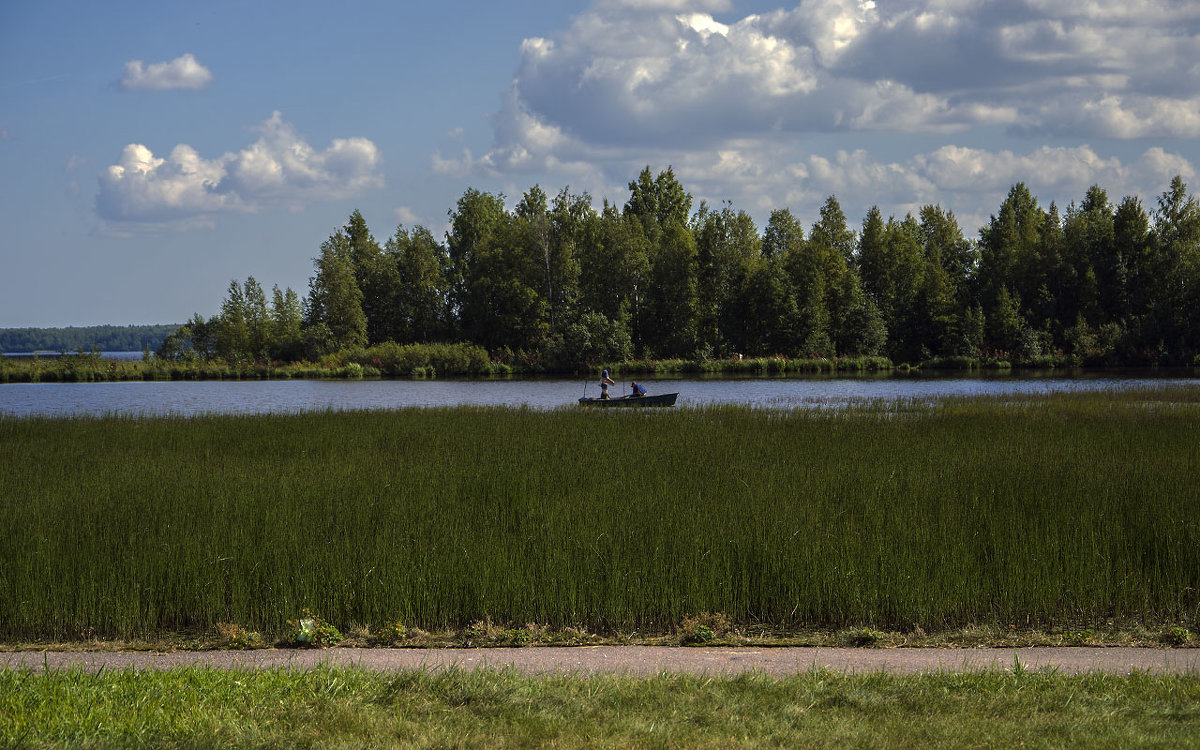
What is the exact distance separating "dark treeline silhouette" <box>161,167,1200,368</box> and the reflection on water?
19261mm

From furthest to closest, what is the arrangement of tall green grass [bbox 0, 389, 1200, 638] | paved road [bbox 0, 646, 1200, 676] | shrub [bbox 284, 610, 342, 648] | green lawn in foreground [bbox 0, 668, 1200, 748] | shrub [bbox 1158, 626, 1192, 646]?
tall green grass [bbox 0, 389, 1200, 638] < shrub [bbox 284, 610, 342, 648] < shrub [bbox 1158, 626, 1192, 646] < paved road [bbox 0, 646, 1200, 676] < green lawn in foreground [bbox 0, 668, 1200, 748]

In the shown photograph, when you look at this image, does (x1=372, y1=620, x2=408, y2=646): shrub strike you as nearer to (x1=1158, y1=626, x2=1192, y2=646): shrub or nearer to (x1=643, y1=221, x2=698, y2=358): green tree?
(x1=1158, y1=626, x2=1192, y2=646): shrub

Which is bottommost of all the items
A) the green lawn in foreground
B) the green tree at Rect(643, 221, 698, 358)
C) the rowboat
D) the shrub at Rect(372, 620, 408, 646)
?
the shrub at Rect(372, 620, 408, 646)

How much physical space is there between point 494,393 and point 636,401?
54.0 feet

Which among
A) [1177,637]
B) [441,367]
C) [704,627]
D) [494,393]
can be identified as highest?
[441,367]

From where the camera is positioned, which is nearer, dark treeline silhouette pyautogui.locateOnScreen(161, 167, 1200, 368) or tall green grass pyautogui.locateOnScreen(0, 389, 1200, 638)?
tall green grass pyautogui.locateOnScreen(0, 389, 1200, 638)

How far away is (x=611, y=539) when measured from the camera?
11.0 metres

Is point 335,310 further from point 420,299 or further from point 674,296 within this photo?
point 674,296

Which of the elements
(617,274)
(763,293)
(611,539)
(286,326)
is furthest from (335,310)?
(611,539)

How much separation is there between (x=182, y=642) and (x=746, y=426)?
16.8 metres

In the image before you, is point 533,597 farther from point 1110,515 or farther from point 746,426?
point 746,426

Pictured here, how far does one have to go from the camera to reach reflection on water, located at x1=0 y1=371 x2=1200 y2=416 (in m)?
39.9

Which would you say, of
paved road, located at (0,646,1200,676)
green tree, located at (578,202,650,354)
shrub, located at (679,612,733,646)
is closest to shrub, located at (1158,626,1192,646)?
paved road, located at (0,646,1200,676)

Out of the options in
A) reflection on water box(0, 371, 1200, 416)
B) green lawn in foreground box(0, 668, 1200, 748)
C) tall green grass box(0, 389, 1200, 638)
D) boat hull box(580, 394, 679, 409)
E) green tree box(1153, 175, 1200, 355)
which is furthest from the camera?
green tree box(1153, 175, 1200, 355)
